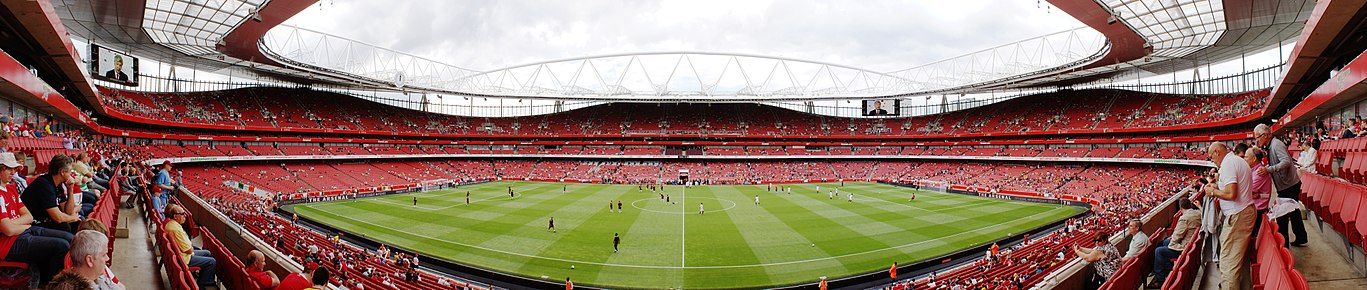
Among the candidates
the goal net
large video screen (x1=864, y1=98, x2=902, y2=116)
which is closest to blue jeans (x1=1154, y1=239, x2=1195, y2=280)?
the goal net

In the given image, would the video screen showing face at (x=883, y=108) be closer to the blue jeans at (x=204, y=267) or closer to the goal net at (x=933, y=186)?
the goal net at (x=933, y=186)

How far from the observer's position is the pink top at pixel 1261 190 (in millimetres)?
6051

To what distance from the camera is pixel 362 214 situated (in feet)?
112

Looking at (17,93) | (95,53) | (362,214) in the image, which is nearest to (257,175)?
(95,53)

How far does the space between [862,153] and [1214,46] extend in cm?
4054

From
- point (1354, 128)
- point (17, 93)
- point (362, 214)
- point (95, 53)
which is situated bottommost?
point (362, 214)

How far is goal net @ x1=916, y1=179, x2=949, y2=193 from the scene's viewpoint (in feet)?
171

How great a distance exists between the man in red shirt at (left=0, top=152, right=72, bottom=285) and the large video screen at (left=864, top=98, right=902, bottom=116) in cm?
8293

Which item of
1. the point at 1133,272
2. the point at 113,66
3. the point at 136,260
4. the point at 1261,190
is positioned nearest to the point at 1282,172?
the point at 1261,190

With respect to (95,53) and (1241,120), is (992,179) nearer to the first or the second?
(1241,120)

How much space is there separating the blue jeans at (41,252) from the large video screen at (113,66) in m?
44.8

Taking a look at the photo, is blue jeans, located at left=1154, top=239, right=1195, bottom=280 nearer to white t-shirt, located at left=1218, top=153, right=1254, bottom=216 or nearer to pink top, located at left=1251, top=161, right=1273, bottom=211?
pink top, located at left=1251, top=161, right=1273, bottom=211

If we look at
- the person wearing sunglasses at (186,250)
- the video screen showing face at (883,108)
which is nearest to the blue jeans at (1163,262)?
the person wearing sunglasses at (186,250)

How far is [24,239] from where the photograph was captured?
4742mm
